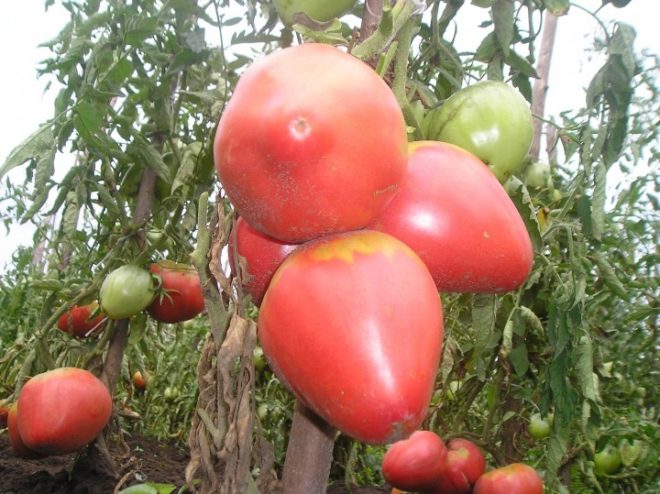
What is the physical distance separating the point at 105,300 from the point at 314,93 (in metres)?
0.98

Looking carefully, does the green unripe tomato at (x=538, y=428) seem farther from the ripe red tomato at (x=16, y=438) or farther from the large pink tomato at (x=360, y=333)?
the large pink tomato at (x=360, y=333)

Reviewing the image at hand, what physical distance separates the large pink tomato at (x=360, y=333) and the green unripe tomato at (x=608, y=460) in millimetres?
1257

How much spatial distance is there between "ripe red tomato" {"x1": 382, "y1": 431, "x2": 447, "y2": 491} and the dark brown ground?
0.92 ft

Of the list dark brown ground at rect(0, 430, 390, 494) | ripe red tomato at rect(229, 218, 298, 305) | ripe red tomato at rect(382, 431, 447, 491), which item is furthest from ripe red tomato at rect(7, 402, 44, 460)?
ripe red tomato at rect(229, 218, 298, 305)

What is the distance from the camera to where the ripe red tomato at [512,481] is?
49.9 inches

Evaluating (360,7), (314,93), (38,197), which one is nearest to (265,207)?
(314,93)

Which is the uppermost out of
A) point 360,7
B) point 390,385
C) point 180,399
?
point 360,7

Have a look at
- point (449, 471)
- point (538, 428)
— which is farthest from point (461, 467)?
point (538, 428)

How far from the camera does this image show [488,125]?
1.87ft

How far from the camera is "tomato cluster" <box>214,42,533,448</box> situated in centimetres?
39

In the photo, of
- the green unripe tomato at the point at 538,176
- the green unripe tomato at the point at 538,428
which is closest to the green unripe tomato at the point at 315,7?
the green unripe tomato at the point at 538,176

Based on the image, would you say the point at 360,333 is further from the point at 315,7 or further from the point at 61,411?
the point at 61,411

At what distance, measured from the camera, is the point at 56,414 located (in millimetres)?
1202

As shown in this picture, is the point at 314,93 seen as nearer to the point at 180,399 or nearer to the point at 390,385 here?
the point at 390,385
